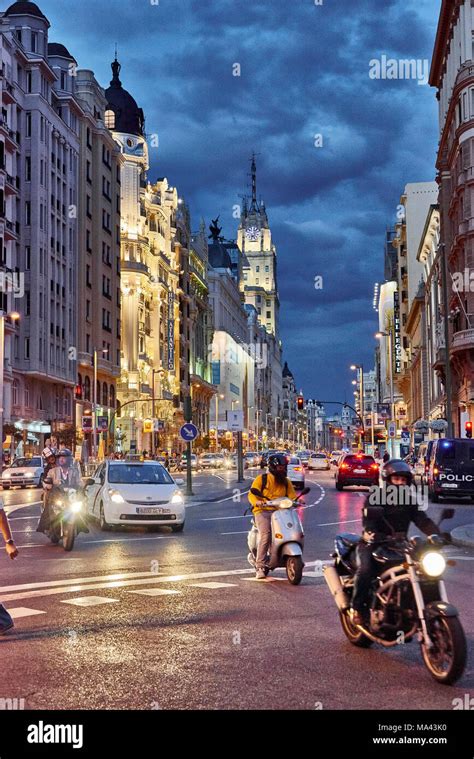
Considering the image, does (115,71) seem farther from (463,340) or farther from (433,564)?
(433,564)

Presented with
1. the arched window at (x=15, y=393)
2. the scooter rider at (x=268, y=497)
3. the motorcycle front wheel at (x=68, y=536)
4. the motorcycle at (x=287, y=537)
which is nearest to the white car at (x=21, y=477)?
the arched window at (x=15, y=393)

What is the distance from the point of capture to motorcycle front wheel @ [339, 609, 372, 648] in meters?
7.79

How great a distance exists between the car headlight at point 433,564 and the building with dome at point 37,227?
54251mm

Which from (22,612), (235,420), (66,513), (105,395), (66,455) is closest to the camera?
(22,612)

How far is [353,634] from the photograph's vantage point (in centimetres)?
788

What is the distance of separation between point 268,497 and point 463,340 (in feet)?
134

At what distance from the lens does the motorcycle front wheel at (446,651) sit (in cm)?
637

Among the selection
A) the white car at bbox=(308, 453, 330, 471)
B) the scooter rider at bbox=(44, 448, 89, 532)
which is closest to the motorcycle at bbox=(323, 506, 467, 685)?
the scooter rider at bbox=(44, 448, 89, 532)

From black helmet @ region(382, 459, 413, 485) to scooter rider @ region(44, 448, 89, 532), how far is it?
9.58m

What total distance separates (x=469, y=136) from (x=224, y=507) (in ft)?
105

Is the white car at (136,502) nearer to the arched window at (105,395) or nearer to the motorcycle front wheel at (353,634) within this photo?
the motorcycle front wheel at (353,634)

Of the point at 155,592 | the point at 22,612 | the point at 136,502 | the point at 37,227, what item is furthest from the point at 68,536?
the point at 37,227

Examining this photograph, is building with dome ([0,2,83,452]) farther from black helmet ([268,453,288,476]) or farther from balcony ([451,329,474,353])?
black helmet ([268,453,288,476])
